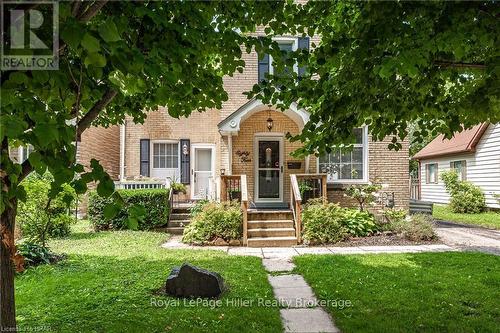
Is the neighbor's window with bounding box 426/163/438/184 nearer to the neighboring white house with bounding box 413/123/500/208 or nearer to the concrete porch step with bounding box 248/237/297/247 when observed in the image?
the neighboring white house with bounding box 413/123/500/208

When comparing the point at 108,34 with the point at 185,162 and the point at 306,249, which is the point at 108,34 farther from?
the point at 185,162

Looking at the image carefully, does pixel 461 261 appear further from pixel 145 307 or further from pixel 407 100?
pixel 145 307

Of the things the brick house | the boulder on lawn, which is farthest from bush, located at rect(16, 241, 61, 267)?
the brick house

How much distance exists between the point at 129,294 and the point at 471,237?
9.40 metres

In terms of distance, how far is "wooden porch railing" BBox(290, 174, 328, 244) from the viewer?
351 inches

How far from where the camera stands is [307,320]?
12.9ft

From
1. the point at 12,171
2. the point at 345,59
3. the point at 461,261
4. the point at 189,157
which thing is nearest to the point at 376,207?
the point at 461,261

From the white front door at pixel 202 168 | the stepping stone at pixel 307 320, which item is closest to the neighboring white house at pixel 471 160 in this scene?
the white front door at pixel 202 168

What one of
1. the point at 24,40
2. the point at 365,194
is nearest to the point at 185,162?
the point at 365,194

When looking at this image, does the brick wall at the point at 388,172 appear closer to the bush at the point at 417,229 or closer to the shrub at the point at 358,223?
the shrub at the point at 358,223

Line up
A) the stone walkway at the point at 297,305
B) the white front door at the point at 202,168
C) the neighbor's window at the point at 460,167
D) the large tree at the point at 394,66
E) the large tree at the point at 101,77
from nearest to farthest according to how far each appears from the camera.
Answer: the large tree at the point at 101,77 → the large tree at the point at 394,66 → the stone walkway at the point at 297,305 → the white front door at the point at 202,168 → the neighbor's window at the point at 460,167

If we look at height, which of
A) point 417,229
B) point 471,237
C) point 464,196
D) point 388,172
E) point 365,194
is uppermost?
point 388,172

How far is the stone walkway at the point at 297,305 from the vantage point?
3750 millimetres

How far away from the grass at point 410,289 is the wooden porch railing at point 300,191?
186 centimetres
